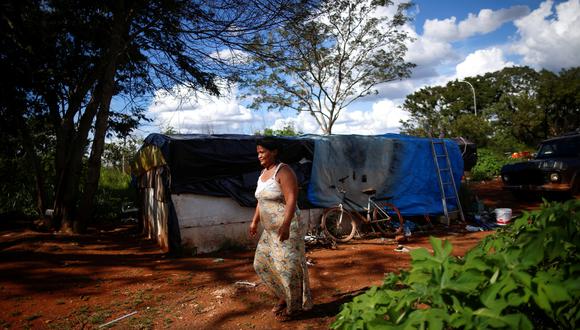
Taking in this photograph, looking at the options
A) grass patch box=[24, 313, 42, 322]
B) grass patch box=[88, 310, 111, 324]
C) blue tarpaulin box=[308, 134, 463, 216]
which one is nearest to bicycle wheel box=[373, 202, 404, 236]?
blue tarpaulin box=[308, 134, 463, 216]

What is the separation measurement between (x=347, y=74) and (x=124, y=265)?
1667cm

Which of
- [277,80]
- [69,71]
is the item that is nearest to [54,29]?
[69,71]

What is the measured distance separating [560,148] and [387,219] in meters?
6.51

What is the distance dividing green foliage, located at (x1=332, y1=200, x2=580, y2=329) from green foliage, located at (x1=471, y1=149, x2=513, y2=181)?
19618 millimetres

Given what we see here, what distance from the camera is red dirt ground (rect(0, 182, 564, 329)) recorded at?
4039 millimetres

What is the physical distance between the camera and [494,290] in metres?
1.02

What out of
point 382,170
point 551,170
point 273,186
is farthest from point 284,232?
point 551,170

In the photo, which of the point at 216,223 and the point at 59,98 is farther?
the point at 59,98

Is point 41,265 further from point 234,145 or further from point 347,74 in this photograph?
point 347,74

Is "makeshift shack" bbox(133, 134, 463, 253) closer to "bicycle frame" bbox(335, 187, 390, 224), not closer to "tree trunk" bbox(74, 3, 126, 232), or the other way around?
"bicycle frame" bbox(335, 187, 390, 224)

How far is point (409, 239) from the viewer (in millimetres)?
7852

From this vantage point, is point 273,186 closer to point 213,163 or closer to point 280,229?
point 280,229

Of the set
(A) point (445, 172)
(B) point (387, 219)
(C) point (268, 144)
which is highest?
(C) point (268, 144)

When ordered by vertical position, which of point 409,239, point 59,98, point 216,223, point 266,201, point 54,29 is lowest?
point 409,239
